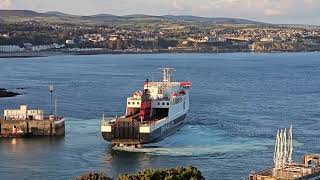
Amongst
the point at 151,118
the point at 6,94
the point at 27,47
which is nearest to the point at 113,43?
the point at 27,47

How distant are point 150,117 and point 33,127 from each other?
229 inches

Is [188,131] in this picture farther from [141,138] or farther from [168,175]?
→ [168,175]

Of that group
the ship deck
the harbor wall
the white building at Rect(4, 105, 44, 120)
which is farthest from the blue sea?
the white building at Rect(4, 105, 44, 120)

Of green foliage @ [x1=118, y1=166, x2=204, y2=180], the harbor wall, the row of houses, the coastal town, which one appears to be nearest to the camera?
green foliage @ [x1=118, y1=166, x2=204, y2=180]

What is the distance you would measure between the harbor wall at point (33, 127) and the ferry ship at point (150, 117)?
8.90 feet

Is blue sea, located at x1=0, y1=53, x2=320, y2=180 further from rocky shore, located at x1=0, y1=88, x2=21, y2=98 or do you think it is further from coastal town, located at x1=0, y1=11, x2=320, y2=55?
coastal town, located at x1=0, y1=11, x2=320, y2=55

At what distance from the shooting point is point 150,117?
39.8 m

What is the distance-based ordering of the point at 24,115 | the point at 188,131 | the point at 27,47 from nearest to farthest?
the point at 24,115 → the point at 188,131 → the point at 27,47

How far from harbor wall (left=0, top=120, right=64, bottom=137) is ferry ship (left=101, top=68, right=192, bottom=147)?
2.71m

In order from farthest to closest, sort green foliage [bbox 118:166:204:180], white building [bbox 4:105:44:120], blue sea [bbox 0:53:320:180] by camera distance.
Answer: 1. white building [bbox 4:105:44:120]
2. blue sea [bbox 0:53:320:180]
3. green foliage [bbox 118:166:204:180]

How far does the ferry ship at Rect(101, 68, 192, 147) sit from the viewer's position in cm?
3572

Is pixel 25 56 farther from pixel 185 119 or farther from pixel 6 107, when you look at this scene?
pixel 185 119

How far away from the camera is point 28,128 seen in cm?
4006

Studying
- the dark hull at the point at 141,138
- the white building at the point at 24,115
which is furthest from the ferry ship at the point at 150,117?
the white building at the point at 24,115
